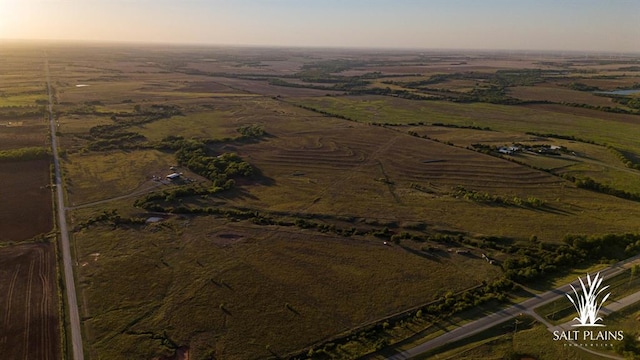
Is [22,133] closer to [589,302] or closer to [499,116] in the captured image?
[589,302]

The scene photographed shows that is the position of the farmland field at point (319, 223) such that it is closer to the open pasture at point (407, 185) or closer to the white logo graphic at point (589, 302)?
the open pasture at point (407, 185)

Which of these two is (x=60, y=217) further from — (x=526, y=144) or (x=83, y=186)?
(x=526, y=144)

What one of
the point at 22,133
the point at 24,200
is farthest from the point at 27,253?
the point at 22,133

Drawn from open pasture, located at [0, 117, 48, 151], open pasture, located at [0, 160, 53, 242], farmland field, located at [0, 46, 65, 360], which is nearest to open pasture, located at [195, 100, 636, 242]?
farmland field, located at [0, 46, 65, 360]

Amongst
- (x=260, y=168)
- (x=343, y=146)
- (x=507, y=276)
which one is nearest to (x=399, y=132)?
(x=343, y=146)

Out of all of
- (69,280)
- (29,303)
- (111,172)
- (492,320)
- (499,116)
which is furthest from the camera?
(499,116)

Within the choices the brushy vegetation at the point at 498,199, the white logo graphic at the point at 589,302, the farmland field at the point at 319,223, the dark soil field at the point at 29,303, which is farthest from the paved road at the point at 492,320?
the dark soil field at the point at 29,303
